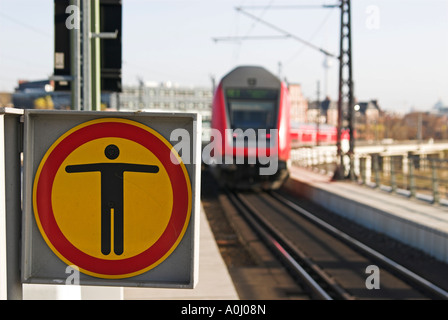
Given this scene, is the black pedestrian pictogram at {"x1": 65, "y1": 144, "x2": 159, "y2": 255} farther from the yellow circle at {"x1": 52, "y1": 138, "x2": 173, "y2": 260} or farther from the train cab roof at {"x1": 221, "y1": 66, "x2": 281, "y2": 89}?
the train cab roof at {"x1": 221, "y1": 66, "x2": 281, "y2": 89}

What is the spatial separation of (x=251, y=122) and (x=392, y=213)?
6.77m

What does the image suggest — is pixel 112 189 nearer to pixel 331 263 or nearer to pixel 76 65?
pixel 76 65

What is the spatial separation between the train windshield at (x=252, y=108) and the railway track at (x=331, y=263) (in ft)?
9.26

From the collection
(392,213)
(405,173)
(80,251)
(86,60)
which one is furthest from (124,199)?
(405,173)

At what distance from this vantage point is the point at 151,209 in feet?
6.15

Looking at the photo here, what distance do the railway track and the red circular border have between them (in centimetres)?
685

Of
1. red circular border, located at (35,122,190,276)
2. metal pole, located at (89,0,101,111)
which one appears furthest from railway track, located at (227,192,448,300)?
red circular border, located at (35,122,190,276)

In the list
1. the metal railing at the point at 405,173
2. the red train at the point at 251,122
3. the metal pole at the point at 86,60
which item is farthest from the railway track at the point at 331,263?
the metal pole at the point at 86,60

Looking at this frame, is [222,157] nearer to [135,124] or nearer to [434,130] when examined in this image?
[135,124]

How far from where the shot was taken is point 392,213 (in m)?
13.2

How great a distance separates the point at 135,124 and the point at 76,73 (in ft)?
17.2

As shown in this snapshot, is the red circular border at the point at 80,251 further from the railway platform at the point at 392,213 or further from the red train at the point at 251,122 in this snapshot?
the red train at the point at 251,122

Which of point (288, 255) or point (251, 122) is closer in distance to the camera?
point (288, 255)

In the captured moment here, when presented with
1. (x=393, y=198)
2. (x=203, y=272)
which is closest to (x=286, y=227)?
(x=393, y=198)
